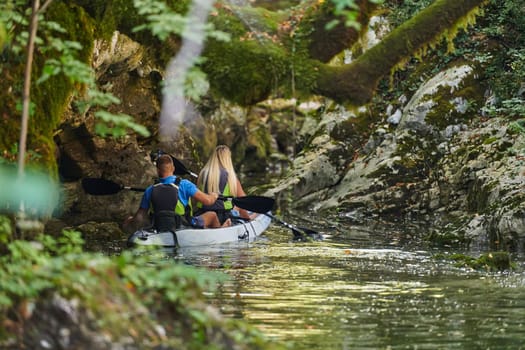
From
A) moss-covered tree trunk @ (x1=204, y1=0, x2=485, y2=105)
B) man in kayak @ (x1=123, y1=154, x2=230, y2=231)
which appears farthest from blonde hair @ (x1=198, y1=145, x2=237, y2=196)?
moss-covered tree trunk @ (x1=204, y1=0, x2=485, y2=105)

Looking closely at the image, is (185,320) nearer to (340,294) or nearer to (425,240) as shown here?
(340,294)

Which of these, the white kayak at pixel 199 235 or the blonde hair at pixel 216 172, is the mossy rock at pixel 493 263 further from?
the blonde hair at pixel 216 172

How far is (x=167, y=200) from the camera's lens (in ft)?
46.9

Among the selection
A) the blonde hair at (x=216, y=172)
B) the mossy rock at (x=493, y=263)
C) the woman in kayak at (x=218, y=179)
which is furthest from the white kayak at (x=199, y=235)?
the mossy rock at (x=493, y=263)

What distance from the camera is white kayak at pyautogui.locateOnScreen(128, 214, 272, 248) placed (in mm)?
13883

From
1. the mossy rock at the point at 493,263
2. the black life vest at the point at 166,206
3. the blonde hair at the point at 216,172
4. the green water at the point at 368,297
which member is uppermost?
the blonde hair at the point at 216,172

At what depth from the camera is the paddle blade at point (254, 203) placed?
15805 millimetres

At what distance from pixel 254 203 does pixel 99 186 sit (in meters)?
2.62

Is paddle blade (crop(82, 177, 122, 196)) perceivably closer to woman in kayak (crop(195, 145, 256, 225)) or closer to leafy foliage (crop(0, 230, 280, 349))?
woman in kayak (crop(195, 145, 256, 225))

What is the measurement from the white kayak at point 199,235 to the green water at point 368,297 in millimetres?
319

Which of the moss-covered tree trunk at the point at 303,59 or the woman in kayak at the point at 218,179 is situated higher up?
the moss-covered tree trunk at the point at 303,59

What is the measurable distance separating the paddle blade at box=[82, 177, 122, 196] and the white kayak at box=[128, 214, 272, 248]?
1713 mm

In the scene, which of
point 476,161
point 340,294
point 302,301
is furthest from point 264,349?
point 476,161

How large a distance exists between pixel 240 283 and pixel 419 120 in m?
11.2
